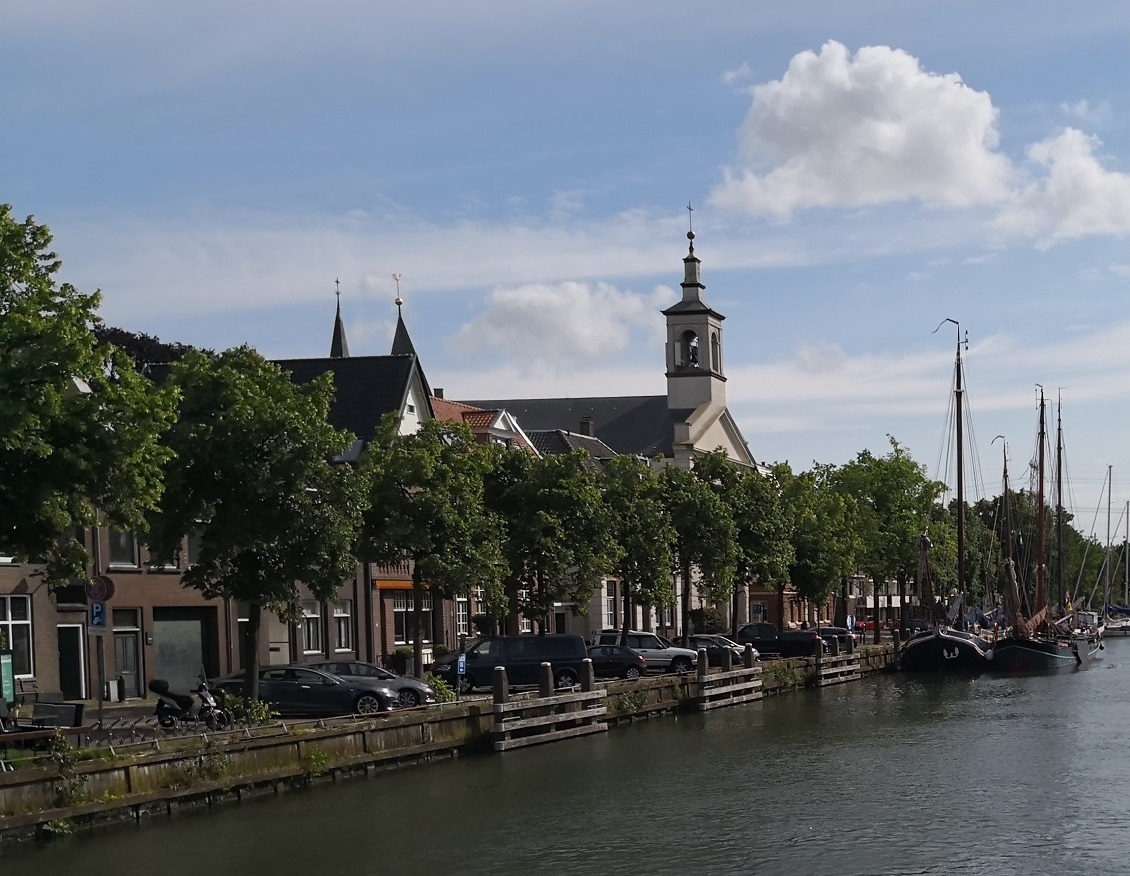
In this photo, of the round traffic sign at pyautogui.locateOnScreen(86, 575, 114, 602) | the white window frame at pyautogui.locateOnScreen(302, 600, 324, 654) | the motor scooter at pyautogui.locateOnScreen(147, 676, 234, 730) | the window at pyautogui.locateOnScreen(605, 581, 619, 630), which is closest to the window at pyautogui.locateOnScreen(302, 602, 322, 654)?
the white window frame at pyautogui.locateOnScreen(302, 600, 324, 654)

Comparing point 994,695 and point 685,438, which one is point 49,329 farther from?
point 685,438

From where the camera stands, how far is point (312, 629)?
54.9 m

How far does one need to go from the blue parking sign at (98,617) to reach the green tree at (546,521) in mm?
19662

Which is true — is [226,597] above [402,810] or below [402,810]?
above

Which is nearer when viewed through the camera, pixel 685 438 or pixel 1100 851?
pixel 1100 851

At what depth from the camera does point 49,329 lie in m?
26.9

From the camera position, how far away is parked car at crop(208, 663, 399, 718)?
3922 cm

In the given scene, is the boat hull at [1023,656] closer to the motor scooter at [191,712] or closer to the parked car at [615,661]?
the parked car at [615,661]

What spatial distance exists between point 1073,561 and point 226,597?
440ft

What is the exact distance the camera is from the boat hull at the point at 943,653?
7538 cm

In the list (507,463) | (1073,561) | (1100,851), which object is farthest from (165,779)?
(1073,561)

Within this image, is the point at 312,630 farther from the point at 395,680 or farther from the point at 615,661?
the point at 395,680

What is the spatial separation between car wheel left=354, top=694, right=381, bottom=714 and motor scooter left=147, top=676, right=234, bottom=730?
415 cm

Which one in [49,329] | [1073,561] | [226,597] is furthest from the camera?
[1073,561]
